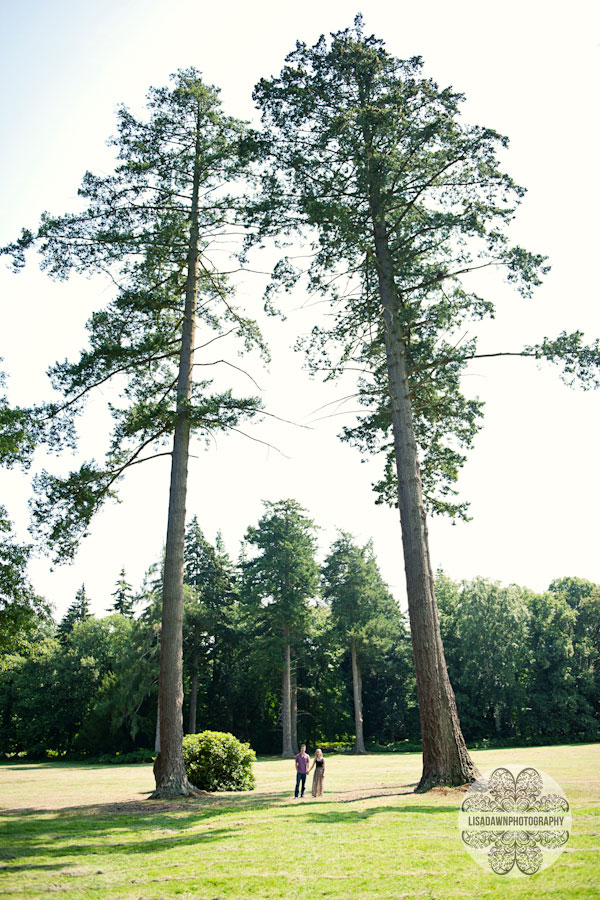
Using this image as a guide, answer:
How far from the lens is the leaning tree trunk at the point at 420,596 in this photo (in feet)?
33.7

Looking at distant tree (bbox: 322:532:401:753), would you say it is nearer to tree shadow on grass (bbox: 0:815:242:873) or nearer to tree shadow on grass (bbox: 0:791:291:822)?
tree shadow on grass (bbox: 0:791:291:822)

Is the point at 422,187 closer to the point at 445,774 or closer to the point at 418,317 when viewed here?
the point at 418,317

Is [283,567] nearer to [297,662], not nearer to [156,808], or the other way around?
[297,662]

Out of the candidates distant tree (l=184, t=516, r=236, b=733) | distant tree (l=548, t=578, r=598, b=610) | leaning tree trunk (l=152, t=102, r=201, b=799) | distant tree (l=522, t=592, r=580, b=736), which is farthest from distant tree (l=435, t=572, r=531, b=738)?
leaning tree trunk (l=152, t=102, r=201, b=799)

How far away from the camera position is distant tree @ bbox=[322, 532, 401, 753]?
39688 mm

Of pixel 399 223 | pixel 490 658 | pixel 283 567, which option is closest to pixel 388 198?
pixel 399 223

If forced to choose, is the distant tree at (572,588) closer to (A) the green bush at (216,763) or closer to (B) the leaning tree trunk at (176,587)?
(A) the green bush at (216,763)

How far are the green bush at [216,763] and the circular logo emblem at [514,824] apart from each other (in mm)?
7294

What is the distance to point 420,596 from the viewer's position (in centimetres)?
1123

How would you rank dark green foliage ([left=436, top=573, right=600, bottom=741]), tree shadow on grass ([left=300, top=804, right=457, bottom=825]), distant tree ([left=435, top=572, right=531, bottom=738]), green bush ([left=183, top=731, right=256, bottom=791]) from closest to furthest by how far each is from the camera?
tree shadow on grass ([left=300, top=804, right=457, bottom=825]) < green bush ([left=183, top=731, right=256, bottom=791]) < dark green foliage ([left=436, top=573, right=600, bottom=741]) < distant tree ([left=435, top=572, right=531, bottom=738])

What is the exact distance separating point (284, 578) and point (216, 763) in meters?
23.6

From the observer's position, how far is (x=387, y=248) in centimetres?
1371

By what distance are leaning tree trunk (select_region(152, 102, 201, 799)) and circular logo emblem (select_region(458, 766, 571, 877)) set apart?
5.87 metres

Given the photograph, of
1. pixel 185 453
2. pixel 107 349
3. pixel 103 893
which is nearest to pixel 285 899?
pixel 103 893
